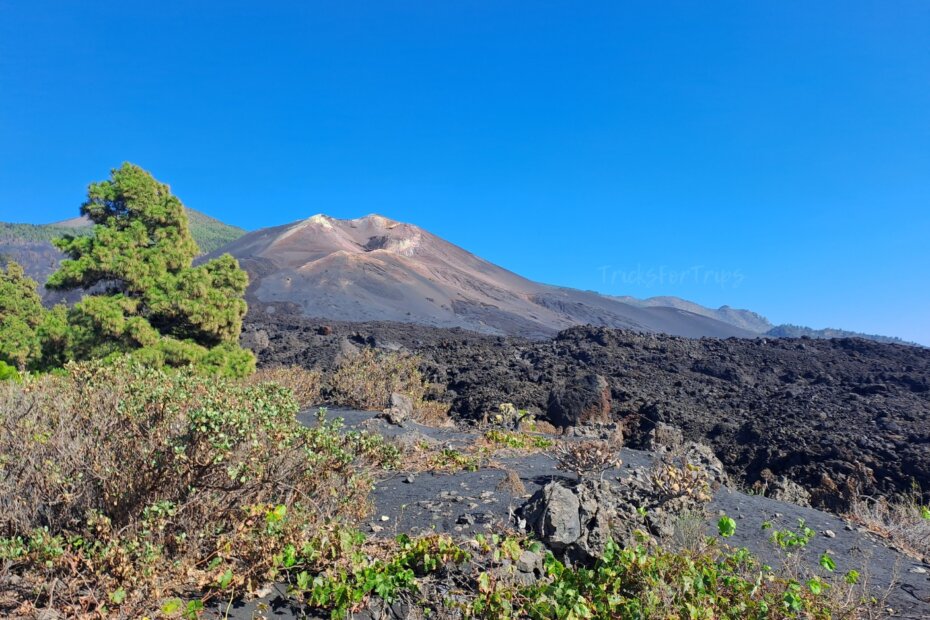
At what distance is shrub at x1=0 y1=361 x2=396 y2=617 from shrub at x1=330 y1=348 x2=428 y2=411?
6112 millimetres

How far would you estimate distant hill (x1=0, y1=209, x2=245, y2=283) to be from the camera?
2111 inches

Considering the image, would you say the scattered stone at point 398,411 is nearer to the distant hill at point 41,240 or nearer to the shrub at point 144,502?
the shrub at point 144,502

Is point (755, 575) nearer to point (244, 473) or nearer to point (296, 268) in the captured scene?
point (244, 473)

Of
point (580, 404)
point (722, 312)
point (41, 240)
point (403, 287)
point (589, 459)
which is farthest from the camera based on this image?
point (722, 312)

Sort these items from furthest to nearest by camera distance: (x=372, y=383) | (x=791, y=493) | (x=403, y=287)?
(x=403, y=287), (x=372, y=383), (x=791, y=493)

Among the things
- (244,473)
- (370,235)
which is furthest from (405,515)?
(370,235)

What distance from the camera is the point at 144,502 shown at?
3.01 metres

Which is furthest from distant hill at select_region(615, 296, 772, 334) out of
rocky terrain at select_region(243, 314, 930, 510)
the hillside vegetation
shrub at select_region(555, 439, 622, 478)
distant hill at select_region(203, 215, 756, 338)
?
shrub at select_region(555, 439, 622, 478)

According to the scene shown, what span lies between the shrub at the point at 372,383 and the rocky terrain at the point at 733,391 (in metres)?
0.82

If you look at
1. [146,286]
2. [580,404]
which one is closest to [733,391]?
[580,404]

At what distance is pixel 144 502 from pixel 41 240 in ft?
270

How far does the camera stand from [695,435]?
943 centimetres

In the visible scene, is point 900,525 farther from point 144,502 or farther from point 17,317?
point 17,317

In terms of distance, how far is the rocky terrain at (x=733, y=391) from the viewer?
25.7ft
